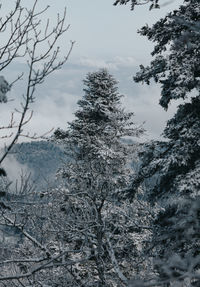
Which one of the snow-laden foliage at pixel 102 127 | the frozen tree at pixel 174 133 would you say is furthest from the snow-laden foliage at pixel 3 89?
the snow-laden foliage at pixel 102 127

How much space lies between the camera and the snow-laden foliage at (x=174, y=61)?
7.88 m

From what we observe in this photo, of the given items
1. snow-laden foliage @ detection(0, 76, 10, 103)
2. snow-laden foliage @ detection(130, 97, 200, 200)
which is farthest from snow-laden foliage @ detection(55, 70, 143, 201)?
snow-laden foliage @ detection(0, 76, 10, 103)

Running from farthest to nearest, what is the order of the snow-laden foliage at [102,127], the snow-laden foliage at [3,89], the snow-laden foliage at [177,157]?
the snow-laden foliage at [102,127], the snow-laden foliage at [177,157], the snow-laden foliage at [3,89]

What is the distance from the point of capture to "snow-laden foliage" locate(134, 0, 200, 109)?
7875 mm

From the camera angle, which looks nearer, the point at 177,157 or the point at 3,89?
the point at 3,89

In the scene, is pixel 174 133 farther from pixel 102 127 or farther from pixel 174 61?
pixel 102 127

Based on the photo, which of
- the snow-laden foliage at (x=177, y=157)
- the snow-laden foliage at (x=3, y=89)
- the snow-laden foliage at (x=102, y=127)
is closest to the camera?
the snow-laden foliage at (x=3, y=89)

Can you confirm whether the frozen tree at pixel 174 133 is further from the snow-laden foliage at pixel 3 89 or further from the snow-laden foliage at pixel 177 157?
the snow-laden foliage at pixel 3 89

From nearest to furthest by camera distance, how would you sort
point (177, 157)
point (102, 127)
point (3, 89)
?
point (3, 89) < point (177, 157) < point (102, 127)

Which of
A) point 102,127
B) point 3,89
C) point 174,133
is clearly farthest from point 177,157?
point 102,127

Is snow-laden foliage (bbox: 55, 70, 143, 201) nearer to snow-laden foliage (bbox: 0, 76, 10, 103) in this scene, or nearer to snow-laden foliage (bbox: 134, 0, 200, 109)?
snow-laden foliage (bbox: 134, 0, 200, 109)

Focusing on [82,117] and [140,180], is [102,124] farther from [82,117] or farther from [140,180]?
[140,180]

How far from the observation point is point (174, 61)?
27.0 feet

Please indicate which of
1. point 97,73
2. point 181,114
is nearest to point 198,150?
point 181,114
